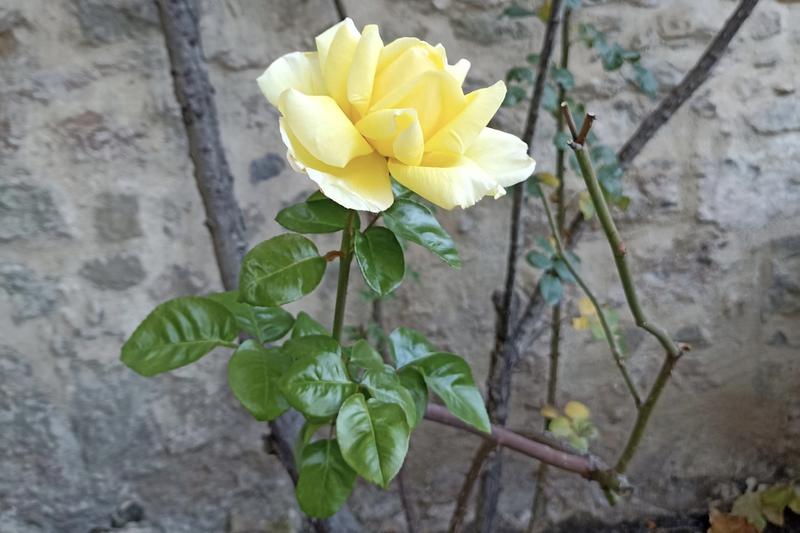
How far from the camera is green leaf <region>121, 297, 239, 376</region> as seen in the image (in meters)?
0.49

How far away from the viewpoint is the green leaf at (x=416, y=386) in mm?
527

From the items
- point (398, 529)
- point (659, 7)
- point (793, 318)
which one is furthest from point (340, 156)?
point (793, 318)

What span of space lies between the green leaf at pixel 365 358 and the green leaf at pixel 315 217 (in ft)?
0.34

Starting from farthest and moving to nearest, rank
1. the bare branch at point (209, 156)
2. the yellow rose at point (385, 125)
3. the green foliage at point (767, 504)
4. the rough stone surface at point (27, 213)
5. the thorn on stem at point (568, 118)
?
the green foliage at point (767, 504)
the rough stone surface at point (27, 213)
the bare branch at point (209, 156)
the thorn on stem at point (568, 118)
the yellow rose at point (385, 125)

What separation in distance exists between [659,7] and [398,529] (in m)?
1.24

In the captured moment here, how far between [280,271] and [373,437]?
130 millimetres

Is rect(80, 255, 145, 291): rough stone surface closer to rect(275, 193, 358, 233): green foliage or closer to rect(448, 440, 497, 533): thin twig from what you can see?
rect(448, 440, 497, 533): thin twig

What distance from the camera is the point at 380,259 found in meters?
0.42

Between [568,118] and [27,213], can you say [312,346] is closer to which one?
[568,118]

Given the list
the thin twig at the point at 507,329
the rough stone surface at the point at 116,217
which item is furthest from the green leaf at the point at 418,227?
the rough stone surface at the point at 116,217

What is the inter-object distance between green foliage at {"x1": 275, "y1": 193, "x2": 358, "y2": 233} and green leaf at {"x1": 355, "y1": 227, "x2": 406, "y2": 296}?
2 cm

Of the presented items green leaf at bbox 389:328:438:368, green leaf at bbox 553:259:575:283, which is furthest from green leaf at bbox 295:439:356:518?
green leaf at bbox 553:259:575:283

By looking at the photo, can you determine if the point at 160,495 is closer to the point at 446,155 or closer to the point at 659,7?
the point at 446,155

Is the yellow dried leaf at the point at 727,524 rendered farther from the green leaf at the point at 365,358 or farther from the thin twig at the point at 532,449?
the green leaf at the point at 365,358
